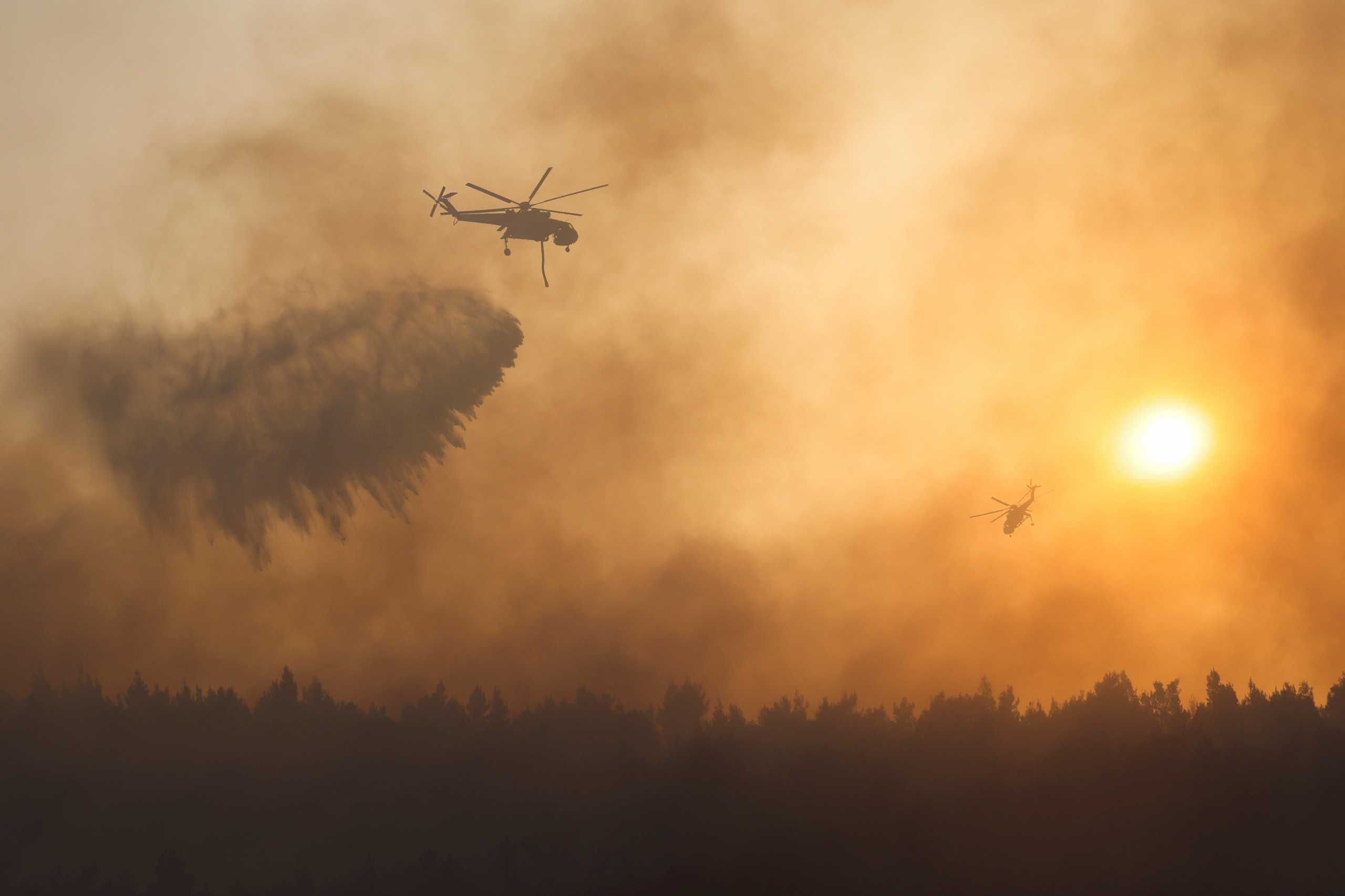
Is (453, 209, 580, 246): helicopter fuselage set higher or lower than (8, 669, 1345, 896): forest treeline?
higher

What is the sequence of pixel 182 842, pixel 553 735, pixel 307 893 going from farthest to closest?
Result: 1. pixel 553 735
2. pixel 182 842
3. pixel 307 893

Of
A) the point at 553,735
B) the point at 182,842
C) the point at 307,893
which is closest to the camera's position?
the point at 307,893

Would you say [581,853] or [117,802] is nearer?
[581,853]

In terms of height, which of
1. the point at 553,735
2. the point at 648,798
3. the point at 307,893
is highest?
the point at 553,735

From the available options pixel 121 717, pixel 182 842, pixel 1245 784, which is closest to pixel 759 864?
pixel 1245 784

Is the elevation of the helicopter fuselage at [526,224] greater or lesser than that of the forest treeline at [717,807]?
greater

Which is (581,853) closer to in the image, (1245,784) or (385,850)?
(385,850)

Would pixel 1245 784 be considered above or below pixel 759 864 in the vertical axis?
above
